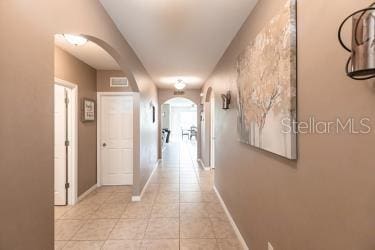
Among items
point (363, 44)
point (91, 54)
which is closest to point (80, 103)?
point (91, 54)

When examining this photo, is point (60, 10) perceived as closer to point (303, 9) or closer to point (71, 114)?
point (303, 9)

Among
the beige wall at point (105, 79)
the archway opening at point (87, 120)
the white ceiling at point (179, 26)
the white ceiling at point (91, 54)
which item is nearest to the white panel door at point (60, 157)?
the archway opening at point (87, 120)

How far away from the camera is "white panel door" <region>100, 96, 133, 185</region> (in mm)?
4707

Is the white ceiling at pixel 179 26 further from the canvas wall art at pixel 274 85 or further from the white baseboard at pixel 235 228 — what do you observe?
the white baseboard at pixel 235 228

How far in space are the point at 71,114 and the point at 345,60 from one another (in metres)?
3.82

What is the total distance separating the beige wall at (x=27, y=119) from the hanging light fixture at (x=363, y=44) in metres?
1.35

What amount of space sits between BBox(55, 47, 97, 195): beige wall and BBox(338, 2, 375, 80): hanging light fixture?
11.5 feet

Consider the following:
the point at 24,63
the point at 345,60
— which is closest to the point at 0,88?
the point at 24,63

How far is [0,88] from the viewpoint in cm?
92

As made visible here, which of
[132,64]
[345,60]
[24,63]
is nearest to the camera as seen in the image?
[345,60]

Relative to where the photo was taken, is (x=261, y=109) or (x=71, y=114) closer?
(x=261, y=109)

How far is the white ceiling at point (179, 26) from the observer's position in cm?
207

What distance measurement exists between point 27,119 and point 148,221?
2.43m

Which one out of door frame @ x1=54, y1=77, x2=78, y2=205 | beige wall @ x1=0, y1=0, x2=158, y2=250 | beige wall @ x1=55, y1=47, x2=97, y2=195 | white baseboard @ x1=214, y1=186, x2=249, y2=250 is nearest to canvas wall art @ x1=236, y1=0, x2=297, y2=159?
white baseboard @ x1=214, y1=186, x2=249, y2=250
